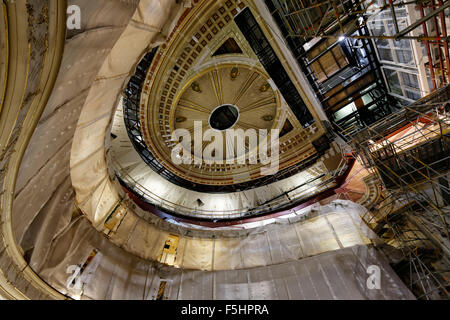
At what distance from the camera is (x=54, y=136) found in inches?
102

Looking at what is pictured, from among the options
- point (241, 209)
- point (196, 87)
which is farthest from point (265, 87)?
point (241, 209)

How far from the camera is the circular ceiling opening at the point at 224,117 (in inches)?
392

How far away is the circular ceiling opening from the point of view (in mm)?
9969

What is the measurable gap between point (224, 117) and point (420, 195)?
814 cm

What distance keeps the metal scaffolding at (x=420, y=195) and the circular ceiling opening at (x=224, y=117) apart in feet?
19.3

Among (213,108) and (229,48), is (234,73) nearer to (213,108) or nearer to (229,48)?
(229,48)

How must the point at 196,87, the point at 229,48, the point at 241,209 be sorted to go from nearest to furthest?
the point at 229,48
the point at 196,87
the point at 241,209

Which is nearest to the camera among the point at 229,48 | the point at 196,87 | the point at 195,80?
the point at 229,48

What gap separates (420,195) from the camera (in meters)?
5.03

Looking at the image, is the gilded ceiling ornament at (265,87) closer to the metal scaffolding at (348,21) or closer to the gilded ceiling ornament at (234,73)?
the gilded ceiling ornament at (234,73)

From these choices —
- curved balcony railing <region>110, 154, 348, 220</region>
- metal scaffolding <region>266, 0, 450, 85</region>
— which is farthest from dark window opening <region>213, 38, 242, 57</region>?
curved balcony railing <region>110, 154, 348, 220</region>

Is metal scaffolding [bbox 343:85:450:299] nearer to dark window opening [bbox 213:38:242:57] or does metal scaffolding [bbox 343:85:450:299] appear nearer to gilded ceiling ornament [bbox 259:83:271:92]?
gilded ceiling ornament [bbox 259:83:271:92]

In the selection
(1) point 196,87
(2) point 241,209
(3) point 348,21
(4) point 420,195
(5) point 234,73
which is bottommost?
(4) point 420,195

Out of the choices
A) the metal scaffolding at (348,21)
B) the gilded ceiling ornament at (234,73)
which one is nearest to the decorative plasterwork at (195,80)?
the gilded ceiling ornament at (234,73)
